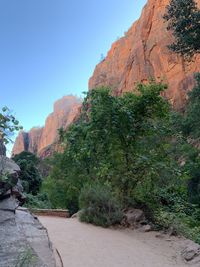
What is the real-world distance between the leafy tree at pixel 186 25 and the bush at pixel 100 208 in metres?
7.62

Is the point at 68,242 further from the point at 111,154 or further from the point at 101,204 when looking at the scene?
the point at 111,154

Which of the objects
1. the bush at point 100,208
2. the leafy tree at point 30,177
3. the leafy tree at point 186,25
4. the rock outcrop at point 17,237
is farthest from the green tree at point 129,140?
the leafy tree at point 30,177

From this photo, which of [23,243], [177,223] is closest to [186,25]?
[177,223]

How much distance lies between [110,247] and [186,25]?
10571 mm

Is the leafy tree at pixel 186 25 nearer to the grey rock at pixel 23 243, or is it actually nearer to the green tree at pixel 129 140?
the green tree at pixel 129 140

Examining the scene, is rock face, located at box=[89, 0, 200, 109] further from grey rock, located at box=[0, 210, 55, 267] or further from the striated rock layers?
grey rock, located at box=[0, 210, 55, 267]

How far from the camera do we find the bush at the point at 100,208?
10930 mm

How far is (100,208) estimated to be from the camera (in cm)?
1118

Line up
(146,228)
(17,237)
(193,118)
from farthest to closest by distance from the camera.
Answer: (193,118), (146,228), (17,237)

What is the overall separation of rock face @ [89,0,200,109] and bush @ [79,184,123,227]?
105ft

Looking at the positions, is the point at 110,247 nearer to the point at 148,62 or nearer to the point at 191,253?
the point at 191,253

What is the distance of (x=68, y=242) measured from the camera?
8.55 m

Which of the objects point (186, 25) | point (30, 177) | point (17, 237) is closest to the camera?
point (17, 237)

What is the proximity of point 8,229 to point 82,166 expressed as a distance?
1007 cm
